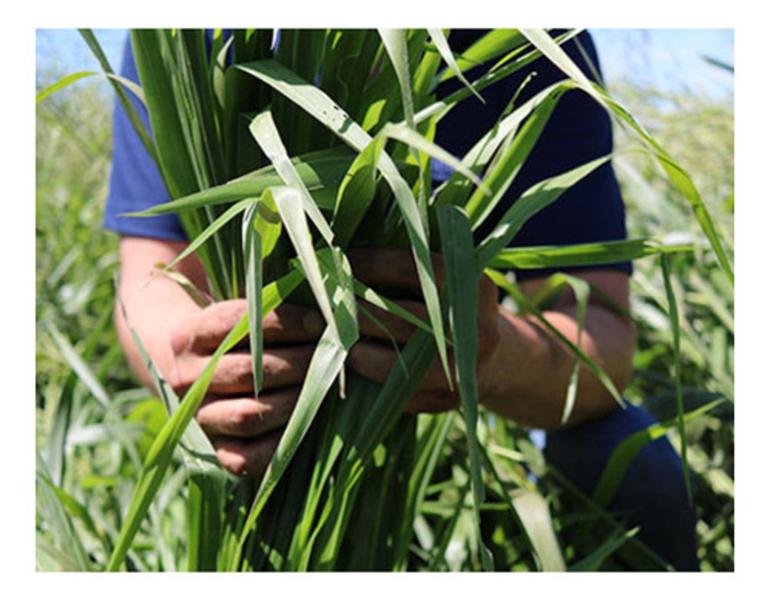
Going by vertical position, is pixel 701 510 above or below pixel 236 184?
below

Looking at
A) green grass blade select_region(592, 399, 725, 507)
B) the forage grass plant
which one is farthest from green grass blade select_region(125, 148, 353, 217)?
green grass blade select_region(592, 399, 725, 507)

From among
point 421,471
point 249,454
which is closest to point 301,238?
point 249,454

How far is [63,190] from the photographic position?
2.36 meters

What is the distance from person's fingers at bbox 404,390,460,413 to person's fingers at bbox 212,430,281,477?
10 centimetres

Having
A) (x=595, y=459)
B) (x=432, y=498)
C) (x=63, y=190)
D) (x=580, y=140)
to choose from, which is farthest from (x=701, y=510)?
(x=63, y=190)

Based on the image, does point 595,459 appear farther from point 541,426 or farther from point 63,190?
point 63,190

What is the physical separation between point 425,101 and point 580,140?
0.50 m

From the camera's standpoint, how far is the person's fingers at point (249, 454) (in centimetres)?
78

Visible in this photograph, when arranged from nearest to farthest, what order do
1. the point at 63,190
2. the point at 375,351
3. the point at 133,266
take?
the point at 375,351, the point at 133,266, the point at 63,190

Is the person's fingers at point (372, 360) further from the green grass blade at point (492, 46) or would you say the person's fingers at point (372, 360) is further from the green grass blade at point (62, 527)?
the green grass blade at point (62, 527)

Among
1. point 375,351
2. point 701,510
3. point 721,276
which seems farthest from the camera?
point 721,276

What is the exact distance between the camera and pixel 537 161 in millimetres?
1209

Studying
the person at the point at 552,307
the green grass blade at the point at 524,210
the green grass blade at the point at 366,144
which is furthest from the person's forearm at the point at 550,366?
the green grass blade at the point at 366,144
